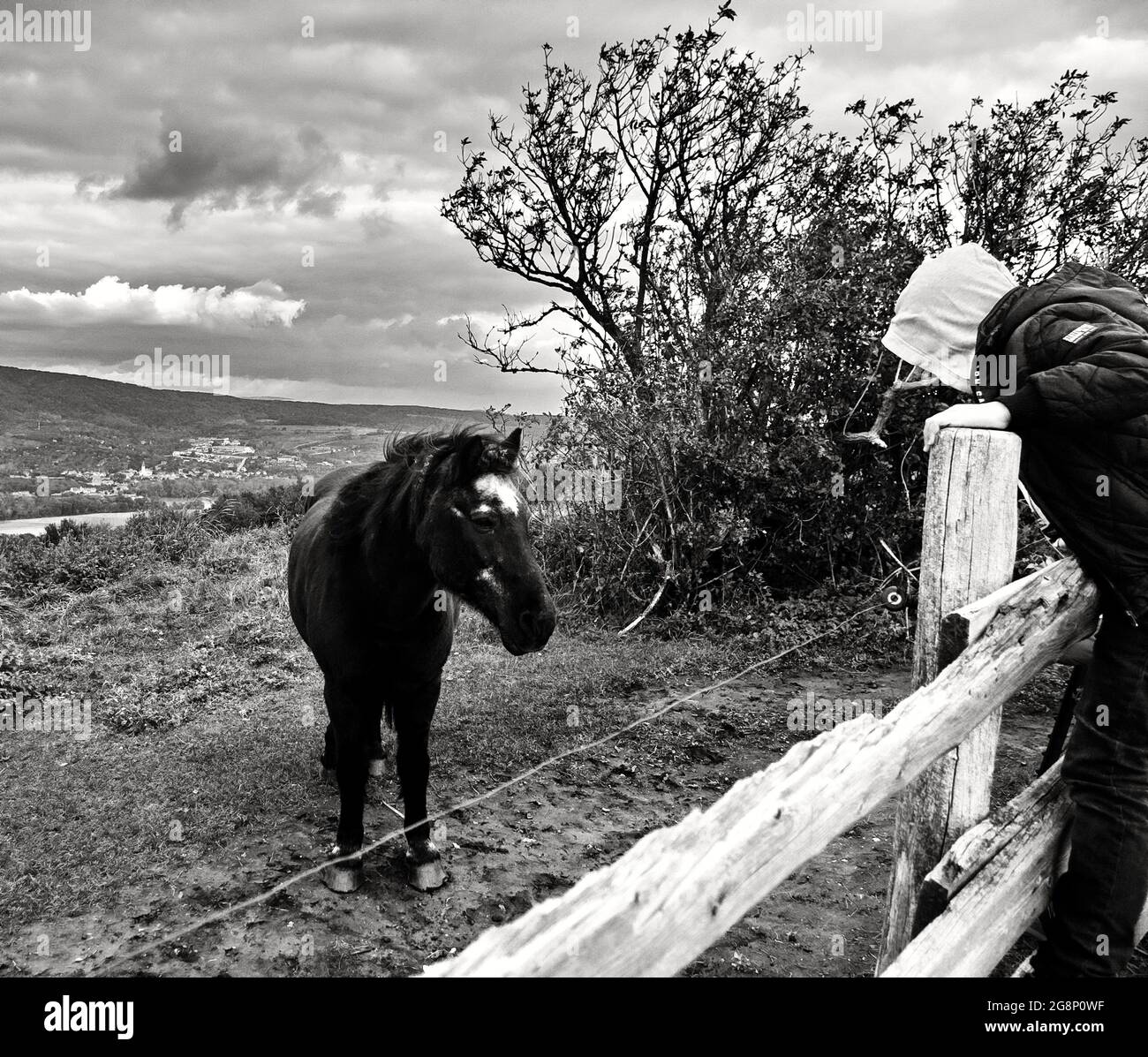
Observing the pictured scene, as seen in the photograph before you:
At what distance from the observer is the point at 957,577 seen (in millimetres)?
2521

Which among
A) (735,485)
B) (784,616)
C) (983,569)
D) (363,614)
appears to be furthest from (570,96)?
(983,569)

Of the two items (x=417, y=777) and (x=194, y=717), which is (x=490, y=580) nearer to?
(x=417, y=777)

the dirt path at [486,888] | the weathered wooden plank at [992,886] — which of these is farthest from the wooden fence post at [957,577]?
the dirt path at [486,888]

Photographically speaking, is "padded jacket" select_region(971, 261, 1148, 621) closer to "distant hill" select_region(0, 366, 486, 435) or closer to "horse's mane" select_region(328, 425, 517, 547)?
"horse's mane" select_region(328, 425, 517, 547)

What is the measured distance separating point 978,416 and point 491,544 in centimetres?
185

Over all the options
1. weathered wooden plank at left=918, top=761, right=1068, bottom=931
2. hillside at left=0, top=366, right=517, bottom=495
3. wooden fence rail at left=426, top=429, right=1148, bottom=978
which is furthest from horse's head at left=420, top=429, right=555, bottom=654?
weathered wooden plank at left=918, top=761, right=1068, bottom=931

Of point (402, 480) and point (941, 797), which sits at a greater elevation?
point (402, 480)

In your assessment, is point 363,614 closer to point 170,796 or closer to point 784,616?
point 170,796

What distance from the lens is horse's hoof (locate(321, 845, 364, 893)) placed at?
3.79 m

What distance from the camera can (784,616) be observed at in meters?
8.02

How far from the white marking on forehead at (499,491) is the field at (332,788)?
199 cm

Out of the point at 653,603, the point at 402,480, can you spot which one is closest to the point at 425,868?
the point at 402,480

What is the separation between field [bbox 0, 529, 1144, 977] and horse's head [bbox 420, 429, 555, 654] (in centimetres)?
157

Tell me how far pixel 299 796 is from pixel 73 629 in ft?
16.7
